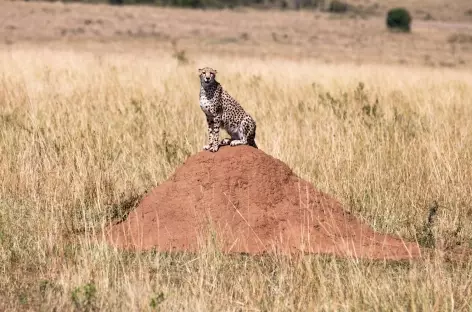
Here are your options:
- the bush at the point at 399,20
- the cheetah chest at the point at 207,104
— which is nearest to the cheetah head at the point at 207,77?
the cheetah chest at the point at 207,104

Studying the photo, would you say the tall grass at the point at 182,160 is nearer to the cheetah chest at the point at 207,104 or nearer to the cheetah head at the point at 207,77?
the cheetah chest at the point at 207,104

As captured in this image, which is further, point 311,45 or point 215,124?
point 311,45

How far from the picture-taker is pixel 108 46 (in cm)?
3362

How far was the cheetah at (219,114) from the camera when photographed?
704cm

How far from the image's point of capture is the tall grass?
521 cm

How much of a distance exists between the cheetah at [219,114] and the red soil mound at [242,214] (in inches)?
6.4

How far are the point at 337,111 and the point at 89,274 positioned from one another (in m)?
6.94

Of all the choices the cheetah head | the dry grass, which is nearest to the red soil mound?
the cheetah head

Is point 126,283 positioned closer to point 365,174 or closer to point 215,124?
point 215,124

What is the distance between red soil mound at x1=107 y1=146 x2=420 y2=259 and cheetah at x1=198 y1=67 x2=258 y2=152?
0.16 metres

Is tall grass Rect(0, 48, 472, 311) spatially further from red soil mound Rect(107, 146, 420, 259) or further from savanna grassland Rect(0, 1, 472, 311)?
red soil mound Rect(107, 146, 420, 259)

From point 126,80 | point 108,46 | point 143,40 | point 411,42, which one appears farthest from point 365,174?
point 411,42

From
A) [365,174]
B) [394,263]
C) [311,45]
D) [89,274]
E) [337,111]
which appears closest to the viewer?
[89,274]

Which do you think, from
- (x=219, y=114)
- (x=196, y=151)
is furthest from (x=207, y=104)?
(x=196, y=151)
